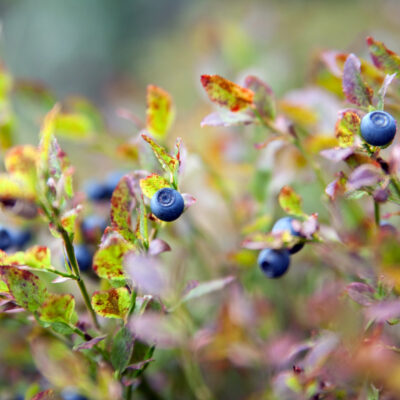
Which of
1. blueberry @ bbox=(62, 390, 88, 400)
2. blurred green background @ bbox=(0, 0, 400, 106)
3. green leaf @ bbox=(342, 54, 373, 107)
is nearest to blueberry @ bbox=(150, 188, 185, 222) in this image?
green leaf @ bbox=(342, 54, 373, 107)

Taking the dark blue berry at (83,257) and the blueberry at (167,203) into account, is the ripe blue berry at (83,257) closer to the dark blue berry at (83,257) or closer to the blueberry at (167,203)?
the dark blue berry at (83,257)

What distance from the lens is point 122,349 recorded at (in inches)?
21.9

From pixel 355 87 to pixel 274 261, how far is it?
0.22 metres

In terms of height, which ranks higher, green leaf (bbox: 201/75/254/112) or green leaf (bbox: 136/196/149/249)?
green leaf (bbox: 201/75/254/112)

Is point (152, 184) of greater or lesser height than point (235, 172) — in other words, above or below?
above

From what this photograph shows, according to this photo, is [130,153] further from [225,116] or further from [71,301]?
[71,301]

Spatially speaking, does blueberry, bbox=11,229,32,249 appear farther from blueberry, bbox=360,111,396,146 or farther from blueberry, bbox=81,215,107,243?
blueberry, bbox=360,111,396,146

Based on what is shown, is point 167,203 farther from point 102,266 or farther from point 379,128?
point 379,128

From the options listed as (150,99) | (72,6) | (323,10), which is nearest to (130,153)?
(150,99)

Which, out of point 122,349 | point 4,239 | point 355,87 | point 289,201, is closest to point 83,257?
point 4,239

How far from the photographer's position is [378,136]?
50 cm

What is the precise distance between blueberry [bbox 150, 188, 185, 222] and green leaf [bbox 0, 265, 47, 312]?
147 mm

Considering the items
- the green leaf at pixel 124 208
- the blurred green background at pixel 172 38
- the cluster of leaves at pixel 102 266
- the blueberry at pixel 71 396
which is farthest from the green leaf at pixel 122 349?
the blurred green background at pixel 172 38

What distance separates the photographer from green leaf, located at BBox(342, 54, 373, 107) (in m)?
0.57
